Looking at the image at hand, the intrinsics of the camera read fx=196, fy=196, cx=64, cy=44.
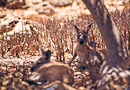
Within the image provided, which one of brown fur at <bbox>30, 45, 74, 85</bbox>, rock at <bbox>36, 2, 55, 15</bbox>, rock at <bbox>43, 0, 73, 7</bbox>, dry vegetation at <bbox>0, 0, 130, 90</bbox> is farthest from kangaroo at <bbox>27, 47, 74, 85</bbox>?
rock at <bbox>43, 0, 73, 7</bbox>

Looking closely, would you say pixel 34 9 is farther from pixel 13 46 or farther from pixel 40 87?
pixel 40 87

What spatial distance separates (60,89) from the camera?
2.70 m

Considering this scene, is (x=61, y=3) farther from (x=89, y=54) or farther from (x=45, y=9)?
(x=89, y=54)

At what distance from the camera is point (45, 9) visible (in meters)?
13.7

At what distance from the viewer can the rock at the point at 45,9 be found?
44.7 feet

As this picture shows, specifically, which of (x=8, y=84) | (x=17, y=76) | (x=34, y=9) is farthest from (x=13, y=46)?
(x=34, y=9)

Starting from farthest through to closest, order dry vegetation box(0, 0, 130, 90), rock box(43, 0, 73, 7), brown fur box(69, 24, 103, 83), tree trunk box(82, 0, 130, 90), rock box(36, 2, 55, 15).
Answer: rock box(43, 0, 73, 7) → rock box(36, 2, 55, 15) → dry vegetation box(0, 0, 130, 90) → brown fur box(69, 24, 103, 83) → tree trunk box(82, 0, 130, 90)

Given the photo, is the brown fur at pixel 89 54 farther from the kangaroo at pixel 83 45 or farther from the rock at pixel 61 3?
the rock at pixel 61 3

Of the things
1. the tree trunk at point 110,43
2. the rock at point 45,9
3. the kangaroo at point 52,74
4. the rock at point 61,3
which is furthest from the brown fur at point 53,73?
the rock at point 61,3

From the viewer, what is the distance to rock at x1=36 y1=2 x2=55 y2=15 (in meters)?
13.6

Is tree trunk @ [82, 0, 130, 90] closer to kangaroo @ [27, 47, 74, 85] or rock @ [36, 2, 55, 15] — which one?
kangaroo @ [27, 47, 74, 85]

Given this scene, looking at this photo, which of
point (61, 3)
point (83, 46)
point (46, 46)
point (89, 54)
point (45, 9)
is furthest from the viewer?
point (61, 3)

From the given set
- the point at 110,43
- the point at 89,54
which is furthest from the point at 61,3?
the point at 110,43

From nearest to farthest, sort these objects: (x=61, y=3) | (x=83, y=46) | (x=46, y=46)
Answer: (x=83, y=46) → (x=46, y=46) → (x=61, y=3)
